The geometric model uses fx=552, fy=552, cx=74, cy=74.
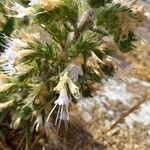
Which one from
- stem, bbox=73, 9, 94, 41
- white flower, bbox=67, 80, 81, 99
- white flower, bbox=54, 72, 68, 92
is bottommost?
white flower, bbox=67, 80, 81, 99

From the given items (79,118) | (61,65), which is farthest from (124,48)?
(79,118)

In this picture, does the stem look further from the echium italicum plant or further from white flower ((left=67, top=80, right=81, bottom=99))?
white flower ((left=67, top=80, right=81, bottom=99))

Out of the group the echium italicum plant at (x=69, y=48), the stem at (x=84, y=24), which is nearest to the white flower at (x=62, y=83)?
the echium italicum plant at (x=69, y=48)

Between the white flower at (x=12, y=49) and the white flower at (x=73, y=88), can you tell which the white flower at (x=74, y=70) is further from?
the white flower at (x=12, y=49)

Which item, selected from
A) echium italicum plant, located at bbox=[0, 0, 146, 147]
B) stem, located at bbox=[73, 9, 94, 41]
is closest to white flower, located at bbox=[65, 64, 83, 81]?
echium italicum plant, located at bbox=[0, 0, 146, 147]

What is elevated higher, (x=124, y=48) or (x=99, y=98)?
(x=124, y=48)

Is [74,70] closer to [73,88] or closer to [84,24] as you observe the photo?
[73,88]

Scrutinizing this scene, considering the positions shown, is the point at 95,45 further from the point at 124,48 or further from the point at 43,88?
the point at 43,88
